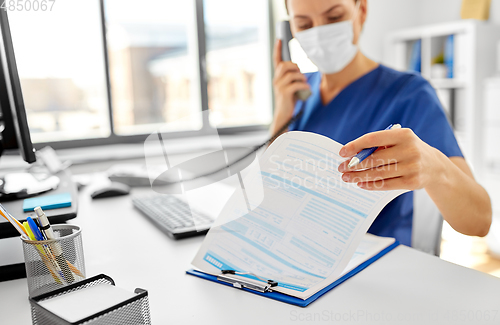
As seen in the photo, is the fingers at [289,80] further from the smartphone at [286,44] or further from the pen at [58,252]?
the pen at [58,252]

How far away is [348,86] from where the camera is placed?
1.09 meters

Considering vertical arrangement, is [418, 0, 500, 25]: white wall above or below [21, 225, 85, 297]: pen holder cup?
above

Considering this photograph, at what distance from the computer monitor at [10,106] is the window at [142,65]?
1184 millimetres

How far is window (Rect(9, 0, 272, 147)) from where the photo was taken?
2.43 metres

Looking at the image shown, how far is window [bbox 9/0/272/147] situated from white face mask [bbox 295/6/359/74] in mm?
1138

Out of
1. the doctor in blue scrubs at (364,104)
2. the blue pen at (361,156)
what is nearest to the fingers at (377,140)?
the blue pen at (361,156)

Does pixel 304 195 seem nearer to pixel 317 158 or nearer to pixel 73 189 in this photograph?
pixel 317 158

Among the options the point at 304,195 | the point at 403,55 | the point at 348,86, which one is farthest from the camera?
A: the point at 403,55

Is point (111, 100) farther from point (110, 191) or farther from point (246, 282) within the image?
point (246, 282)

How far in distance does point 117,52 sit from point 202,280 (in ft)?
7.77

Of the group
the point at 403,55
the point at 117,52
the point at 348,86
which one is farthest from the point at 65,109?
the point at 403,55

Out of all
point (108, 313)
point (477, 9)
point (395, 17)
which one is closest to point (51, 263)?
point (108, 313)

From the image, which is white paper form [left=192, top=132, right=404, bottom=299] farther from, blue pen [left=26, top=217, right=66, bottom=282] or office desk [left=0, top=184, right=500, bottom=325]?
blue pen [left=26, top=217, right=66, bottom=282]

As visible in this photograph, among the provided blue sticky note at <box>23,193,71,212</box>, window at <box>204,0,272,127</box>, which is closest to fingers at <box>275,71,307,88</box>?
blue sticky note at <box>23,193,71,212</box>
